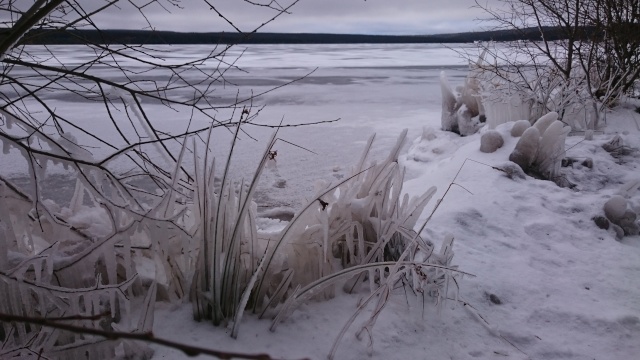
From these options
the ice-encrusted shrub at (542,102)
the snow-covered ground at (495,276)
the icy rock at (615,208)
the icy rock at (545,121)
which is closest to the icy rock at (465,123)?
the ice-encrusted shrub at (542,102)

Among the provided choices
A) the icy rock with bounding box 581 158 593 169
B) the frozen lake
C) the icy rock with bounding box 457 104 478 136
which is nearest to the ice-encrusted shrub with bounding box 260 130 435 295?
the frozen lake

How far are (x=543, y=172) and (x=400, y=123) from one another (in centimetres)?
333

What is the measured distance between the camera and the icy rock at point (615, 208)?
10.2 ft

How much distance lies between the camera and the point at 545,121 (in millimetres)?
4270

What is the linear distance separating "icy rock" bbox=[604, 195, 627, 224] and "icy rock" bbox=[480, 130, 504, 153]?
137cm

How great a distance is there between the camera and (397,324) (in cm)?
189

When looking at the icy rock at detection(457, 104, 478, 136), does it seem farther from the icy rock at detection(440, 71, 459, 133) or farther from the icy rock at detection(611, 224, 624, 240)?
the icy rock at detection(611, 224, 624, 240)

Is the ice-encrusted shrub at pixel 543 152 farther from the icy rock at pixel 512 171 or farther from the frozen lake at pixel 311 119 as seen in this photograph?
the frozen lake at pixel 311 119

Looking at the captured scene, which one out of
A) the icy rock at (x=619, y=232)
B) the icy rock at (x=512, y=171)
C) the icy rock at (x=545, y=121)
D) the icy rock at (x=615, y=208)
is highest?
the icy rock at (x=545, y=121)

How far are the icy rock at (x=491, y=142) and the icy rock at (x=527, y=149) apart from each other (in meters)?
0.33

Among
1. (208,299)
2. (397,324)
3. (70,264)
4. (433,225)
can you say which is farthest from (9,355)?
(433,225)

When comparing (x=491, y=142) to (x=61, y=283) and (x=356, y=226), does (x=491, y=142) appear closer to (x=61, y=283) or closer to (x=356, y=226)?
(x=356, y=226)

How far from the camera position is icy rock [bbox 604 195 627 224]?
311 centimetres

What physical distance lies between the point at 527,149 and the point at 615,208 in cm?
106
